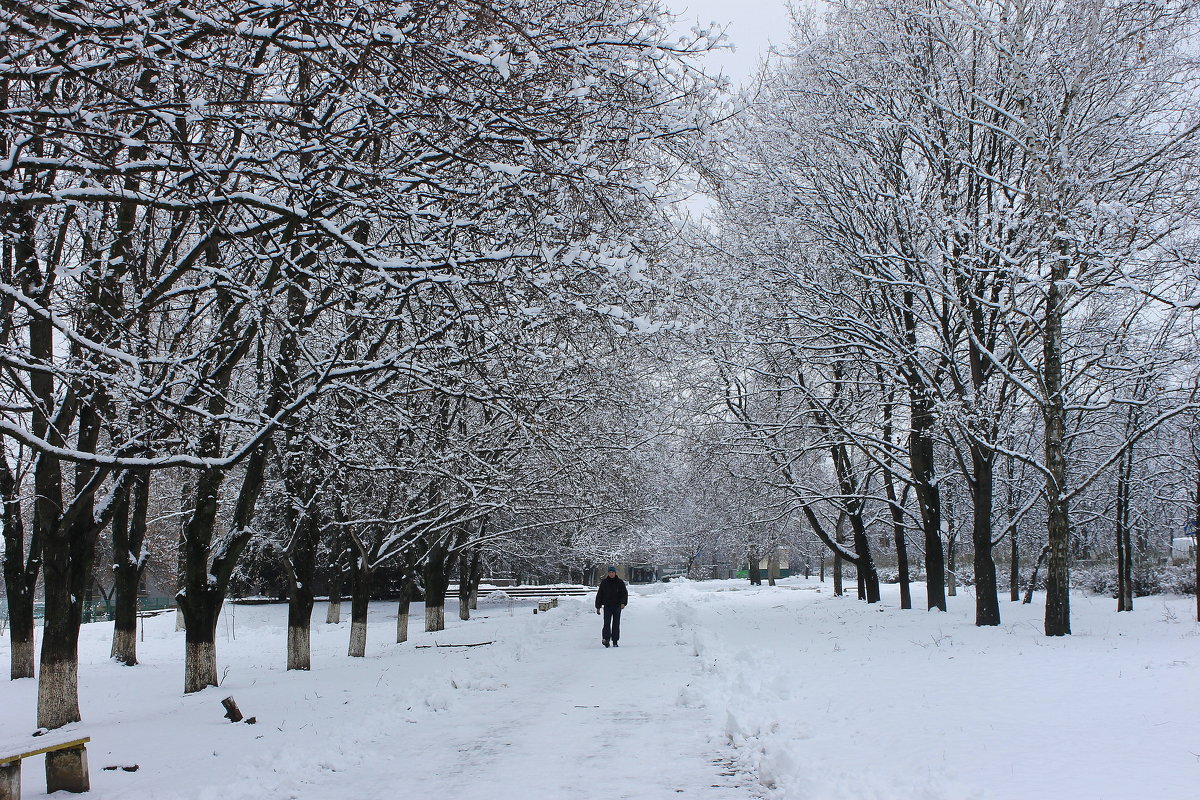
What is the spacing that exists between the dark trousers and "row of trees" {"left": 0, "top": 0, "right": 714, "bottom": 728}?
634 centimetres

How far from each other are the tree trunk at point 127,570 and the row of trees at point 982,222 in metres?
14.1

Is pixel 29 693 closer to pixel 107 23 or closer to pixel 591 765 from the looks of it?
pixel 591 765

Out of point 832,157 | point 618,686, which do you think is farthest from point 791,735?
point 832,157

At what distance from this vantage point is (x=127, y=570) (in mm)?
17703

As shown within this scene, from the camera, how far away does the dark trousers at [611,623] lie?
56.8 feet

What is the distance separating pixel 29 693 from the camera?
1380 cm

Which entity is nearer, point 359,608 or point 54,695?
point 54,695

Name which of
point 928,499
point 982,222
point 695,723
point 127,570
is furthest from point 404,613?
point 982,222

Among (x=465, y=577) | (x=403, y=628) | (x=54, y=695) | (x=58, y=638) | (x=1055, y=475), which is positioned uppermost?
(x=1055, y=475)

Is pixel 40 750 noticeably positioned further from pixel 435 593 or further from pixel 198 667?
pixel 435 593

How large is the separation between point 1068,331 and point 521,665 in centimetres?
Answer: 1462

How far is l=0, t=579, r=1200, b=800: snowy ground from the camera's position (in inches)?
233

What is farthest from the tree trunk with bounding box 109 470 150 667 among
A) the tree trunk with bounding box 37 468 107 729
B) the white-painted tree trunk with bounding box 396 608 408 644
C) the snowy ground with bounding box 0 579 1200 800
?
the tree trunk with bounding box 37 468 107 729

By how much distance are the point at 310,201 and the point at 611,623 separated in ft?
43.1
